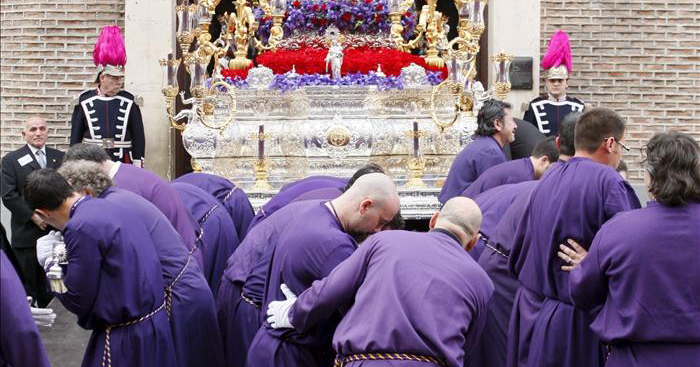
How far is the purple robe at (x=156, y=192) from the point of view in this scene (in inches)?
316

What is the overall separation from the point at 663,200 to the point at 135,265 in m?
2.68

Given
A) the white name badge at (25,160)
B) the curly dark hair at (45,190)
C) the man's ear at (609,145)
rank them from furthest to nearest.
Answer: the white name badge at (25,160) < the man's ear at (609,145) < the curly dark hair at (45,190)

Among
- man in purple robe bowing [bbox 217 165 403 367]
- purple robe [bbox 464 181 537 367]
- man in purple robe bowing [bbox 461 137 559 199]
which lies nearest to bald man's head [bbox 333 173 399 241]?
man in purple robe bowing [bbox 217 165 403 367]

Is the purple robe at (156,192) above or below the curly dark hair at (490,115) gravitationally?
below

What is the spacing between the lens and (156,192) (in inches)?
317

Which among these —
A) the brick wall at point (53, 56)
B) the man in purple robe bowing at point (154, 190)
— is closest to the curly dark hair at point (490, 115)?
the man in purple robe bowing at point (154, 190)

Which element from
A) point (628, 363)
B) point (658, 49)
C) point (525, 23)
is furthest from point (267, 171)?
point (628, 363)

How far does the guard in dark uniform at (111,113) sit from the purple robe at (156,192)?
4778mm

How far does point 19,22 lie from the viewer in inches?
578

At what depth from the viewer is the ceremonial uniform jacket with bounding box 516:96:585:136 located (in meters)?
12.9

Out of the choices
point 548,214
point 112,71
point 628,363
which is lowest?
point 628,363

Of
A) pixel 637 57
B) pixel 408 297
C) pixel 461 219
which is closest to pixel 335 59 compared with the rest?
pixel 637 57

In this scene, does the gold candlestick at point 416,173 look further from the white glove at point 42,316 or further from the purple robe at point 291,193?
the white glove at point 42,316

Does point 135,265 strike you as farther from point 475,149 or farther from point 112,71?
point 112,71
